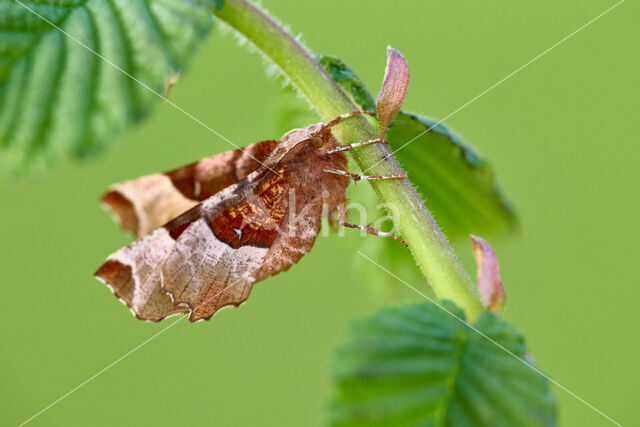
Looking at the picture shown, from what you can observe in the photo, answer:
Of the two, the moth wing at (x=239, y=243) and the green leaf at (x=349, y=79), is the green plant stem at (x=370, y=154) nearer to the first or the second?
the green leaf at (x=349, y=79)

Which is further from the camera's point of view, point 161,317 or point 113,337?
point 113,337

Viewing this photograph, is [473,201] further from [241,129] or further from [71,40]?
[241,129]

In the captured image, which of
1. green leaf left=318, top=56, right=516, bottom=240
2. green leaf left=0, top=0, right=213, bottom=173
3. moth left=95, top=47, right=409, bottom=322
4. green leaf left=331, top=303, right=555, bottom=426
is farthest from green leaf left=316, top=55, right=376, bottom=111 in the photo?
green leaf left=331, top=303, right=555, bottom=426

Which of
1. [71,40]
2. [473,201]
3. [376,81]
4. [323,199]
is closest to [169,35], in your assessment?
[71,40]

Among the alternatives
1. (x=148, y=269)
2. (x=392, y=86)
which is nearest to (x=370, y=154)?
(x=392, y=86)

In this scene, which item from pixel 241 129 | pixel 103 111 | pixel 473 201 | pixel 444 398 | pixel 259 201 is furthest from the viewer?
pixel 241 129

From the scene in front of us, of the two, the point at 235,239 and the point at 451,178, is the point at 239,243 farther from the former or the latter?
the point at 451,178

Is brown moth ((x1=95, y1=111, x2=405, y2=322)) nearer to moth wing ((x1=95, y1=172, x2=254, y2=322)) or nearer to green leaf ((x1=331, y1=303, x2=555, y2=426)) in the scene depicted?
moth wing ((x1=95, y1=172, x2=254, y2=322))
